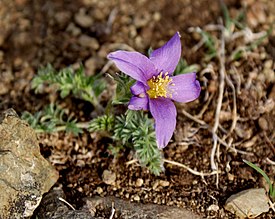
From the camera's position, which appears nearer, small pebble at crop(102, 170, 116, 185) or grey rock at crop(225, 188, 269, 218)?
grey rock at crop(225, 188, 269, 218)

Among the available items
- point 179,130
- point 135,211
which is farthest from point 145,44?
point 135,211

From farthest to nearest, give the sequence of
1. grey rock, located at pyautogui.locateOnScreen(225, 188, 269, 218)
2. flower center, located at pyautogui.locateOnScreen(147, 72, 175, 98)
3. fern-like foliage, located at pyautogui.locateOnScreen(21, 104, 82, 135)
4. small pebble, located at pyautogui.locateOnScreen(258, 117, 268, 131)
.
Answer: small pebble, located at pyautogui.locateOnScreen(258, 117, 268, 131), fern-like foliage, located at pyautogui.locateOnScreen(21, 104, 82, 135), grey rock, located at pyautogui.locateOnScreen(225, 188, 269, 218), flower center, located at pyautogui.locateOnScreen(147, 72, 175, 98)

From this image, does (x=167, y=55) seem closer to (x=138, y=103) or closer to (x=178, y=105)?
(x=138, y=103)

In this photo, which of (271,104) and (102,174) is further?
(271,104)

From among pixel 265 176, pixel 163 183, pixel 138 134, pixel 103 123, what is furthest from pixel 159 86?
pixel 265 176

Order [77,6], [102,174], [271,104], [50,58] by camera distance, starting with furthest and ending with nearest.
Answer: [77,6] → [50,58] → [271,104] → [102,174]

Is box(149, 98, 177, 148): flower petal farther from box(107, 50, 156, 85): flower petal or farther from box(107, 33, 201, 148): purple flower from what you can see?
box(107, 50, 156, 85): flower petal

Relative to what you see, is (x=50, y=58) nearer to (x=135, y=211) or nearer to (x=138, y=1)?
(x=138, y=1)

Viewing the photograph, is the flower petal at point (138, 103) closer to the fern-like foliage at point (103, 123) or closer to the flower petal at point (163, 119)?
the flower petal at point (163, 119)

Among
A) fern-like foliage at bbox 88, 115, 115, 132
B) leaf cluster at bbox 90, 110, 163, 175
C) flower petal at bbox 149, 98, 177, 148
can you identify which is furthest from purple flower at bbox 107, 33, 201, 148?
fern-like foliage at bbox 88, 115, 115, 132
